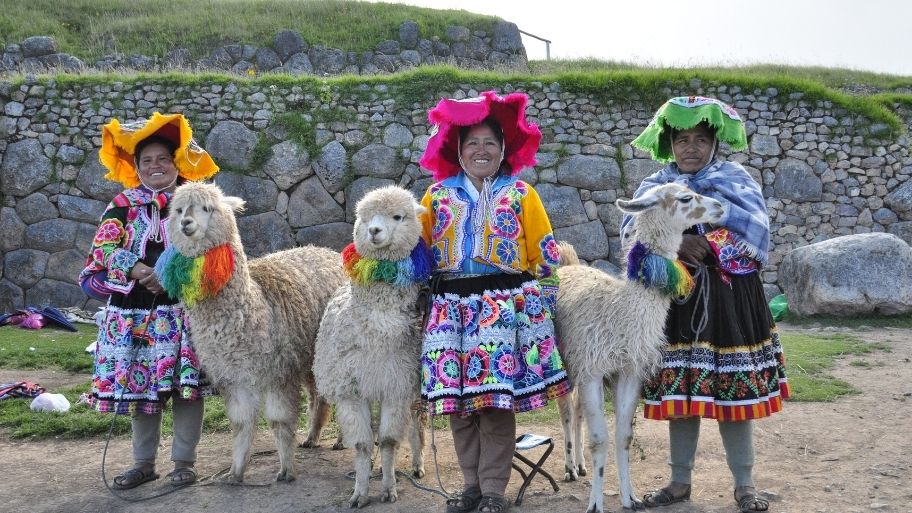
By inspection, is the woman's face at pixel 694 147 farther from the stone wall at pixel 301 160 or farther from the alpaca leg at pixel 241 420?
the stone wall at pixel 301 160

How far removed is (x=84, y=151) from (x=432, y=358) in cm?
784

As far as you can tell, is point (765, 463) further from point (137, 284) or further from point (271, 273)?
point (137, 284)

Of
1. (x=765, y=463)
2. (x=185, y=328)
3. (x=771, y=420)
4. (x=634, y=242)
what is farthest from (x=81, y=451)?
(x=771, y=420)

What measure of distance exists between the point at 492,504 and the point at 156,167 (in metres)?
2.34

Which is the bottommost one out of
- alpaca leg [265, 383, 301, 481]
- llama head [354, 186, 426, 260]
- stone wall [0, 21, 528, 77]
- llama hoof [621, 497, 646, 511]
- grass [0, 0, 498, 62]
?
llama hoof [621, 497, 646, 511]

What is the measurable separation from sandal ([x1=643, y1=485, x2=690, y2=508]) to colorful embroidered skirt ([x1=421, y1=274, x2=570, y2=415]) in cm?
63

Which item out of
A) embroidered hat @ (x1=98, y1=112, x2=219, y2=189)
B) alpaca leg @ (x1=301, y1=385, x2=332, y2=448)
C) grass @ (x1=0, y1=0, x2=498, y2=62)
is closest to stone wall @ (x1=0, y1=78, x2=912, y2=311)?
alpaca leg @ (x1=301, y1=385, x2=332, y2=448)

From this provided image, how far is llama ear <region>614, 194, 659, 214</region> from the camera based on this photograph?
3.20m

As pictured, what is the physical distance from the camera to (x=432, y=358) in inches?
127

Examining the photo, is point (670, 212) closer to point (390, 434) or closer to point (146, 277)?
point (390, 434)

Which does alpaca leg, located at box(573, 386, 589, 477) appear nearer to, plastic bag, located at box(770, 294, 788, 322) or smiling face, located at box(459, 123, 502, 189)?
→ smiling face, located at box(459, 123, 502, 189)

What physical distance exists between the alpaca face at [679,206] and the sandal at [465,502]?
142 cm

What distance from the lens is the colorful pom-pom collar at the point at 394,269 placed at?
3252mm

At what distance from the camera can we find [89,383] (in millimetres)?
5691
